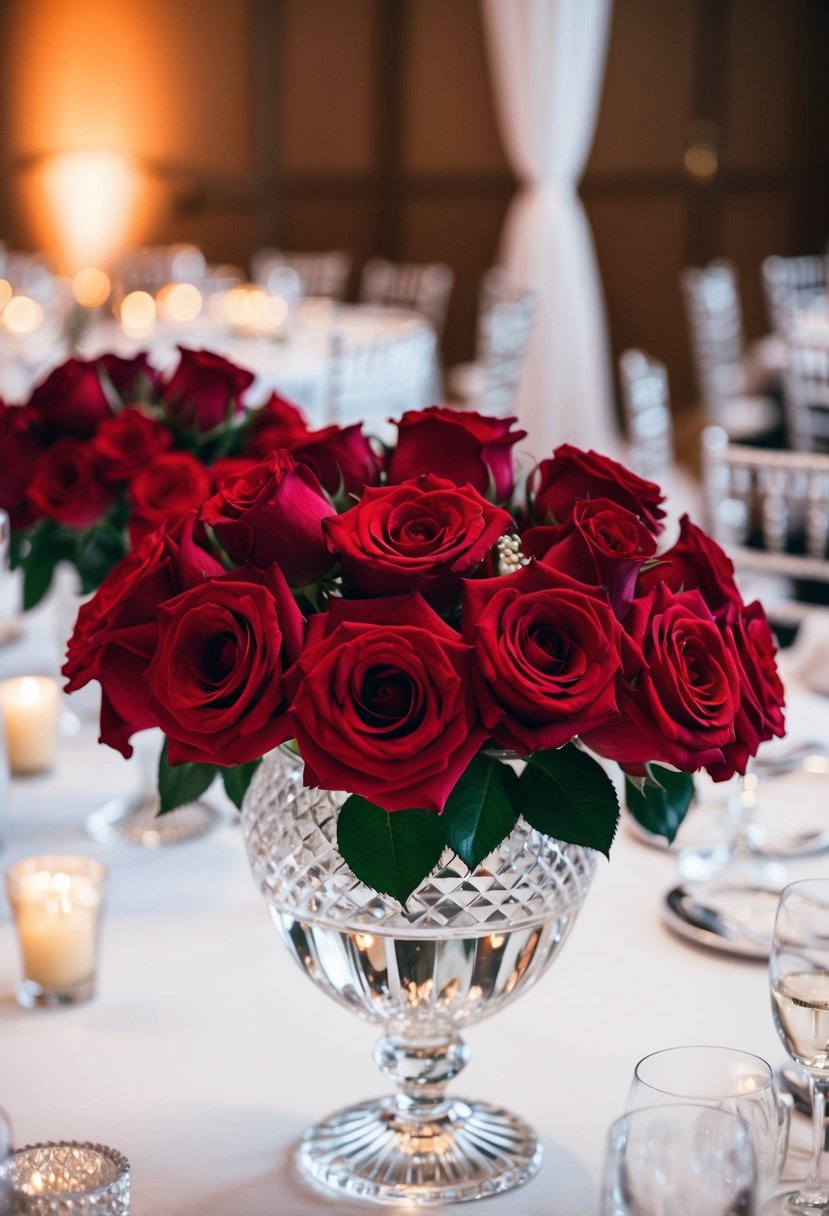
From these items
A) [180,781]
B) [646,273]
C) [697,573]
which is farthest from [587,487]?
[646,273]

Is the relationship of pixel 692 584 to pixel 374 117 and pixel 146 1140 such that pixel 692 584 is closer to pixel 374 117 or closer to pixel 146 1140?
pixel 146 1140

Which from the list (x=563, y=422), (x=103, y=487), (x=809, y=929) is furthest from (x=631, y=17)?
(x=809, y=929)

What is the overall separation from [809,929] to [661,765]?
0.38ft

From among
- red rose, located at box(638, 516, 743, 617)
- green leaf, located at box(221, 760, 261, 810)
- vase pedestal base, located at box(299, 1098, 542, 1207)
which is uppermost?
red rose, located at box(638, 516, 743, 617)

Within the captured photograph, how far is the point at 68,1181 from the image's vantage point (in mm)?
752

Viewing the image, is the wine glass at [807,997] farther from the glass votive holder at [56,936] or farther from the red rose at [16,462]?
the red rose at [16,462]

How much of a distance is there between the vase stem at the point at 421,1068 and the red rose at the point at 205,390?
0.62m

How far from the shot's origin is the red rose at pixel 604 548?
0.75 m

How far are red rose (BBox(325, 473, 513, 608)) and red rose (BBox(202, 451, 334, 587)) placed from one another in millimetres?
17

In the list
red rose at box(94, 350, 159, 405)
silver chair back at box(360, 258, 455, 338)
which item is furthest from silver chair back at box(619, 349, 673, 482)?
silver chair back at box(360, 258, 455, 338)

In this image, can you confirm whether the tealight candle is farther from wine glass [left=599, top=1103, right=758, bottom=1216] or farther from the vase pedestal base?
wine glass [left=599, top=1103, right=758, bottom=1216]

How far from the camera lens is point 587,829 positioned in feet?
2.47

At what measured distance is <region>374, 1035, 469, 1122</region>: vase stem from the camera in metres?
0.85

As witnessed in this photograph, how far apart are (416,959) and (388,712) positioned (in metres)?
0.17
